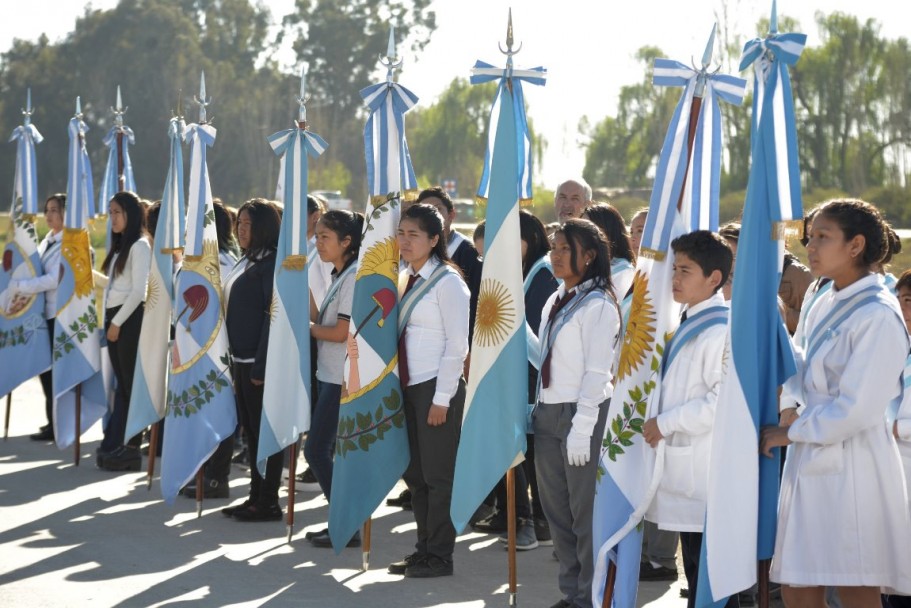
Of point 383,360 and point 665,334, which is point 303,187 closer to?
point 383,360

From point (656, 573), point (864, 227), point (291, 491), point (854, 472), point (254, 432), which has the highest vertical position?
point (864, 227)

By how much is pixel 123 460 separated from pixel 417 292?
402 cm

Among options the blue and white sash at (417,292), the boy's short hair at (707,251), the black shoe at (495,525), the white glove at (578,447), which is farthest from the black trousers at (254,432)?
the boy's short hair at (707,251)

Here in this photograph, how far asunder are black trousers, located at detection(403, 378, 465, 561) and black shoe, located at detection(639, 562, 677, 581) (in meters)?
1.04

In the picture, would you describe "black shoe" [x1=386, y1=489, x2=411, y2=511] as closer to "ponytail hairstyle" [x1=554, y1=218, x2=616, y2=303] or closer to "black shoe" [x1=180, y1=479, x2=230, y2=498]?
"black shoe" [x1=180, y1=479, x2=230, y2=498]

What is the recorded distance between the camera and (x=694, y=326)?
199 inches

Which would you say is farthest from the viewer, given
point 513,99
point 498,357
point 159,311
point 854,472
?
point 159,311

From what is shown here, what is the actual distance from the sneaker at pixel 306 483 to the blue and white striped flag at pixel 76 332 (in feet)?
6.63

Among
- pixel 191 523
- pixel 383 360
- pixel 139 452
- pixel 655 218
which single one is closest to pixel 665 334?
pixel 655 218

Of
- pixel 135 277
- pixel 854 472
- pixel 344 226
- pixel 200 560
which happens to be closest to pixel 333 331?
pixel 344 226

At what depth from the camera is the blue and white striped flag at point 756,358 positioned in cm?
439

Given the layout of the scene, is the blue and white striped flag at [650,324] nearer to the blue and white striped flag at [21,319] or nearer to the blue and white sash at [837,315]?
the blue and white sash at [837,315]

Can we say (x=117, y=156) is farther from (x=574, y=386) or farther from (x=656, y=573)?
(x=656, y=573)

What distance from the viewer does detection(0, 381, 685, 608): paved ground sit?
6020mm
